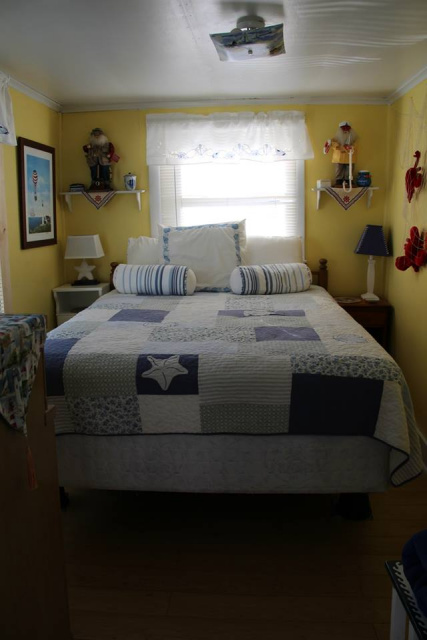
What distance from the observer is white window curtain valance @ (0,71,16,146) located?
3.06 m

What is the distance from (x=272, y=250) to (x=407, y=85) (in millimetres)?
1364

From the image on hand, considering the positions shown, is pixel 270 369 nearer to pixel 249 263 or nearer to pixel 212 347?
pixel 212 347

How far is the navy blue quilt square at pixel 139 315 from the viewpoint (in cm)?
292

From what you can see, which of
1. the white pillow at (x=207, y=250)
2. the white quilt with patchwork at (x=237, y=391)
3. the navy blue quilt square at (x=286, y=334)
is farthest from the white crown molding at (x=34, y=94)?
the navy blue quilt square at (x=286, y=334)

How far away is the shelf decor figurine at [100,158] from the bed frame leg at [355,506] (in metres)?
2.84

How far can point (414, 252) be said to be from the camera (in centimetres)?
334

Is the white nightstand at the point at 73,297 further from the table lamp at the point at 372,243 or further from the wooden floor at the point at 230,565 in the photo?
the table lamp at the point at 372,243

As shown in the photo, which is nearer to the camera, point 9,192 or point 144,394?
point 144,394

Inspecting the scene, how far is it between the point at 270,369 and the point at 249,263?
1.87m

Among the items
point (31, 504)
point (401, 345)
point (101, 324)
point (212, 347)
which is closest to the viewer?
point (31, 504)

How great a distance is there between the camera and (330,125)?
405cm

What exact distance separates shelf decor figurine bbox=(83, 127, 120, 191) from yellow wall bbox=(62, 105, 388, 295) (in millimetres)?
97

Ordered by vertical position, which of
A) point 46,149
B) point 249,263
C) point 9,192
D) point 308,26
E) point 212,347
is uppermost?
point 308,26

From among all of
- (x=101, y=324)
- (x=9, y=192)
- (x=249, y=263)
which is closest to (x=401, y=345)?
(x=249, y=263)
